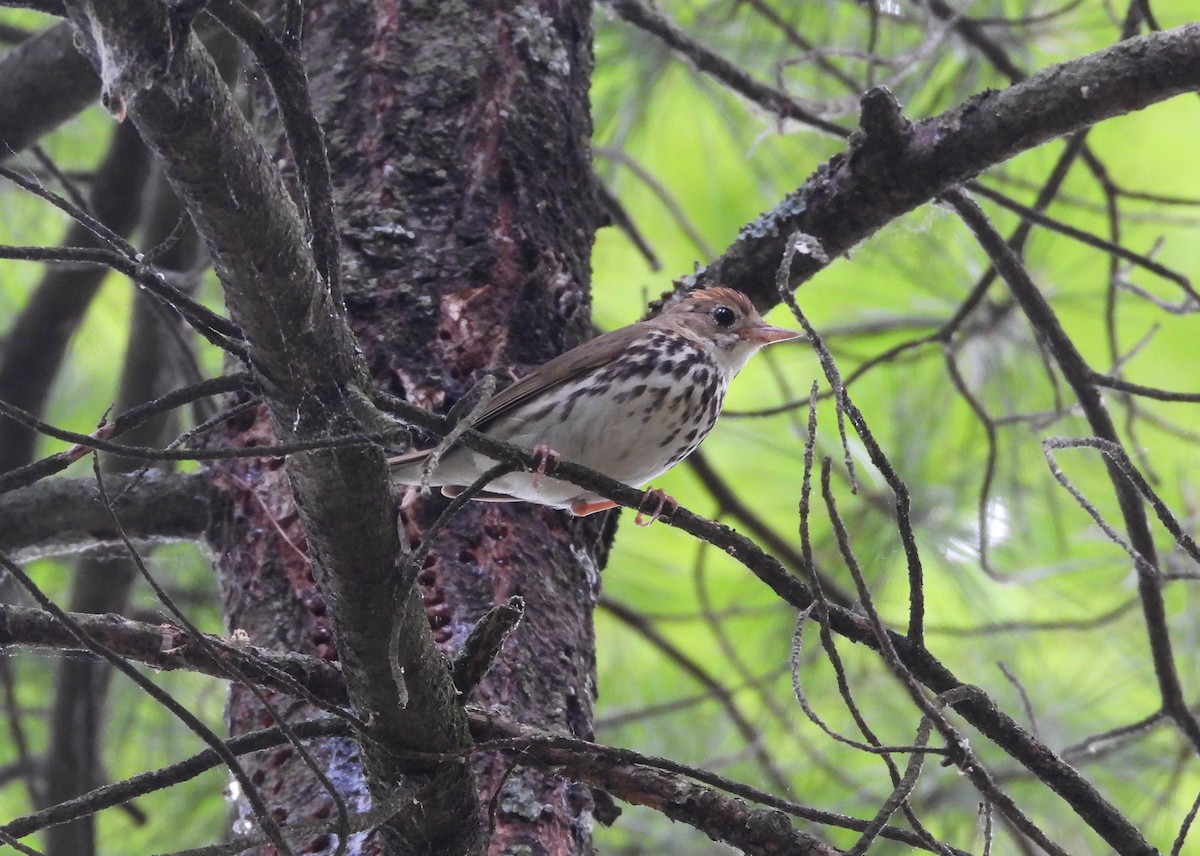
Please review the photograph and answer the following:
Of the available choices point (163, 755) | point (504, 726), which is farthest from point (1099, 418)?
point (163, 755)

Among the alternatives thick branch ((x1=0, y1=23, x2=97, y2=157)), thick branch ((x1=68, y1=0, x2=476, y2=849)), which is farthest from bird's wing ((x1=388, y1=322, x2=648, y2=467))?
thick branch ((x1=0, y1=23, x2=97, y2=157))

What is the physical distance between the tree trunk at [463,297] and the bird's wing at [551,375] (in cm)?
4

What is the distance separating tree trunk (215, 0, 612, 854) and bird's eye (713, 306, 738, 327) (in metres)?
0.54

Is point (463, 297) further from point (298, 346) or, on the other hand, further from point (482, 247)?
point (298, 346)

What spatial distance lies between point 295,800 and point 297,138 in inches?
44.5

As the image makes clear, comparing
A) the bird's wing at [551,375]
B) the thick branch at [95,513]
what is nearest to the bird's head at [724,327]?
the bird's wing at [551,375]

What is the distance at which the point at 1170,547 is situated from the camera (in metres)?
4.56

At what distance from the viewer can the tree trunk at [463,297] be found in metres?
2.29

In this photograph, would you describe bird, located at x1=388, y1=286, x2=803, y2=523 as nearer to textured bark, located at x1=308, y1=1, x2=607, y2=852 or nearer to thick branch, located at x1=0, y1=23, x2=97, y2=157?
textured bark, located at x1=308, y1=1, x2=607, y2=852

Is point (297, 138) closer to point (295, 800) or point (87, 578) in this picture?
point (295, 800)

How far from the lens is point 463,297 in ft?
8.66

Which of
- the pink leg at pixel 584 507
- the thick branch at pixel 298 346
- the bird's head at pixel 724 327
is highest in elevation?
the bird's head at pixel 724 327

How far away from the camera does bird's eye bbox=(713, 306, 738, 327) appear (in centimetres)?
338

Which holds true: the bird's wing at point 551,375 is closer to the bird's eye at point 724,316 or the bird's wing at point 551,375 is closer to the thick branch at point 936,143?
the thick branch at point 936,143
